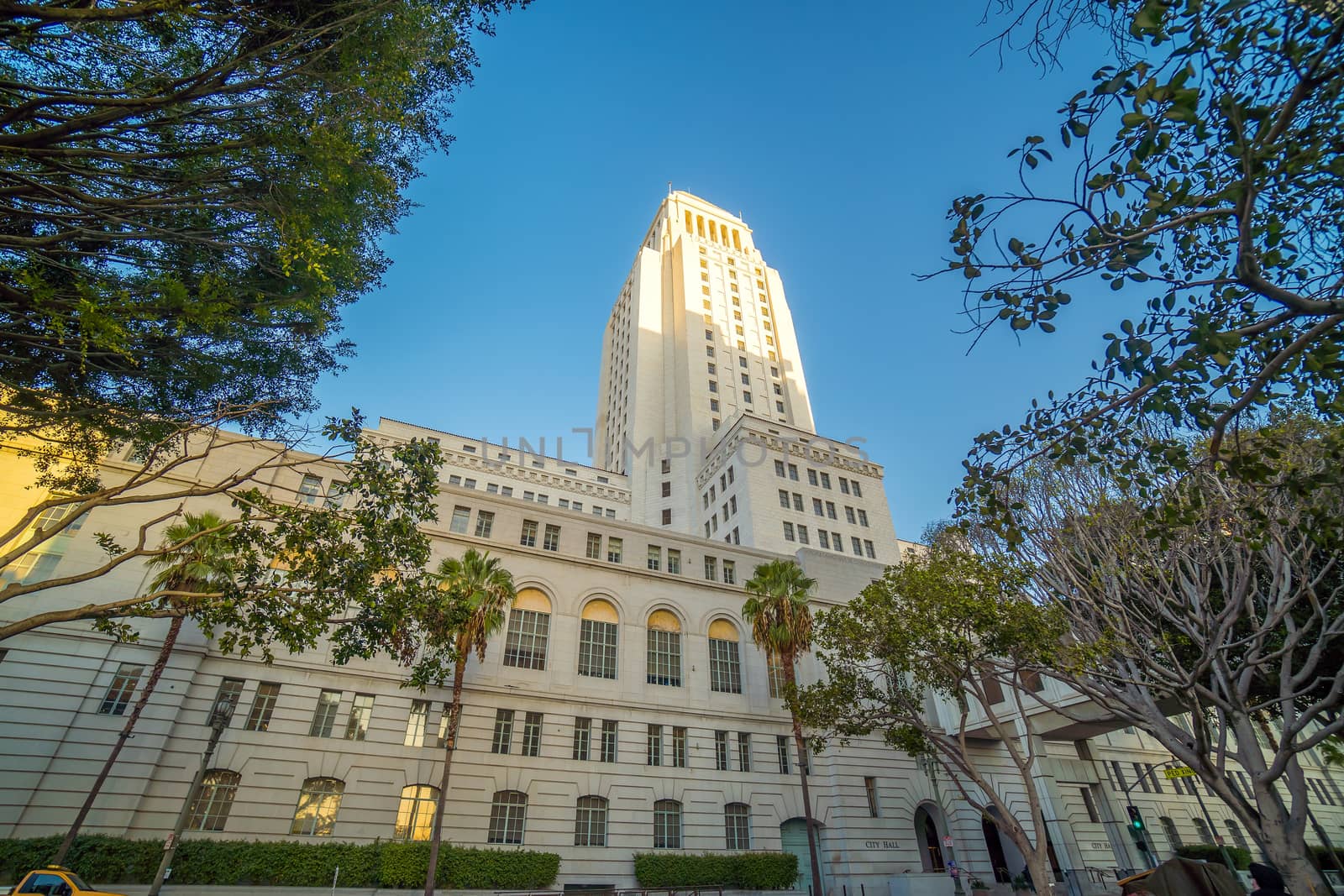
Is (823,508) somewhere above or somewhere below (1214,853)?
above

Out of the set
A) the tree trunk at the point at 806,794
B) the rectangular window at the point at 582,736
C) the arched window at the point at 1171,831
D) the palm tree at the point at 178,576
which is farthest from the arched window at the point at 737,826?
the arched window at the point at 1171,831

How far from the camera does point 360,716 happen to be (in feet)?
77.3

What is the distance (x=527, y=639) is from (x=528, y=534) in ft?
17.5

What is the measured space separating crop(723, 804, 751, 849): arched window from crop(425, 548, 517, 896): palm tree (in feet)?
39.5

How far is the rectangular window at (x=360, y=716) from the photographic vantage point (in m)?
23.1

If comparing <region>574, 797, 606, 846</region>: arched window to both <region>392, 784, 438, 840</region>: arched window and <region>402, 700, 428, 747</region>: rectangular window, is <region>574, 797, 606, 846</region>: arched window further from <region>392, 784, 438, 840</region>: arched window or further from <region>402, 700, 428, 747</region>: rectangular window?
<region>402, 700, 428, 747</region>: rectangular window

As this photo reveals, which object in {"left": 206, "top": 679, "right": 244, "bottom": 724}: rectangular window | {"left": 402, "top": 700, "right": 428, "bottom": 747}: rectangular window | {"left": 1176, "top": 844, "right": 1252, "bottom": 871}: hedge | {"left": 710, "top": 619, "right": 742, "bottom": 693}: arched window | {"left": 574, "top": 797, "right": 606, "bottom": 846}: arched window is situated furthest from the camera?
{"left": 1176, "top": 844, "right": 1252, "bottom": 871}: hedge

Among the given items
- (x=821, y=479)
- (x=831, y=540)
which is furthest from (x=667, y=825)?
(x=821, y=479)

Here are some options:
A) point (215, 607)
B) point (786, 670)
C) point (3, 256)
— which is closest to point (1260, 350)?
point (215, 607)

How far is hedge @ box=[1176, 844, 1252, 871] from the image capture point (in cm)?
3381

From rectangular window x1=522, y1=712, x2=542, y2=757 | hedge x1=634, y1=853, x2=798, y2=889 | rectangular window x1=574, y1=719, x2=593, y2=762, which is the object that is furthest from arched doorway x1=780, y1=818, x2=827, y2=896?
rectangular window x1=522, y1=712, x2=542, y2=757


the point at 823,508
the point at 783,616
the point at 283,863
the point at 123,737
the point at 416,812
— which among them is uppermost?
the point at 823,508

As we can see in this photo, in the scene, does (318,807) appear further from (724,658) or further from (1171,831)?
(1171,831)

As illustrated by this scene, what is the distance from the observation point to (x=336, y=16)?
9594mm
